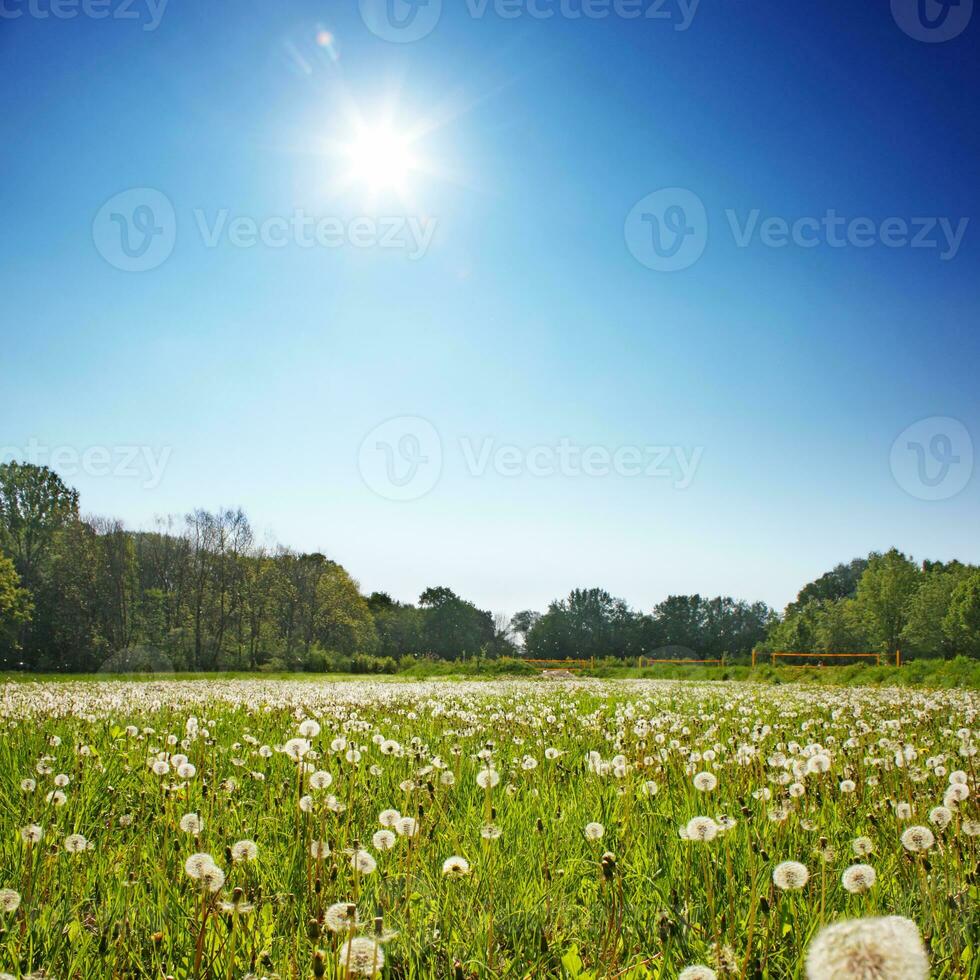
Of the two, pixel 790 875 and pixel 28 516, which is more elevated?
pixel 28 516

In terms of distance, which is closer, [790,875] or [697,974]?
[697,974]

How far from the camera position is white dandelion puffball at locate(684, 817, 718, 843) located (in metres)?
2.25

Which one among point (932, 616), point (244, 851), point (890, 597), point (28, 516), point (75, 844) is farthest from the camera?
point (890, 597)

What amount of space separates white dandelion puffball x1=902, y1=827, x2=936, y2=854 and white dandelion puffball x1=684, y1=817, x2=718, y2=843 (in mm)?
839

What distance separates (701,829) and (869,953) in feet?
4.93

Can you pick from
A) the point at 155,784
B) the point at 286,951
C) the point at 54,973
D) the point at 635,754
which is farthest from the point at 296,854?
the point at 635,754

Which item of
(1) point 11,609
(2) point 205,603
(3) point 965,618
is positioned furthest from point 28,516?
(3) point 965,618

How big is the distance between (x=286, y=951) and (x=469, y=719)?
5.82 m

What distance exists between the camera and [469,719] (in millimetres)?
7793

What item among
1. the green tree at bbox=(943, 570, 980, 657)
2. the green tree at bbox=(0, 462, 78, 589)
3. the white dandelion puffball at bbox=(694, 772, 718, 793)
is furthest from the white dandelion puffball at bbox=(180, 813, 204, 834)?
the green tree at bbox=(943, 570, 980, 657)

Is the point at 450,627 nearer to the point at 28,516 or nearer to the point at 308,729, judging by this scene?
the point at 28,516

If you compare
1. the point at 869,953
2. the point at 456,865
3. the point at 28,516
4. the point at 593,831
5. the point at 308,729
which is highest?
the point at 28,516

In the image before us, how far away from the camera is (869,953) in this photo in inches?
37.0

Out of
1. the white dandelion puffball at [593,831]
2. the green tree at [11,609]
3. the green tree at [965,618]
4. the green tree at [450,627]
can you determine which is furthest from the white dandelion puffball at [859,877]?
the green tree at [450,627]
